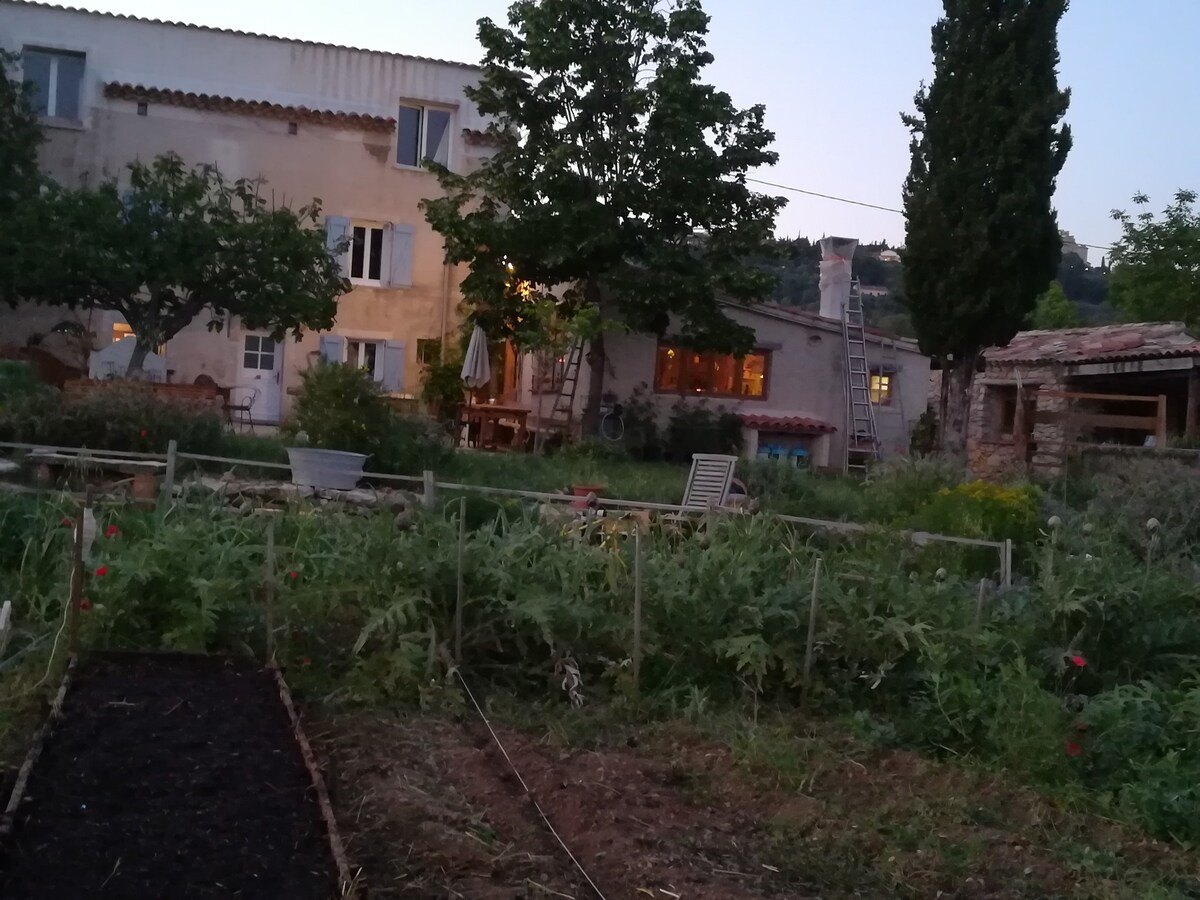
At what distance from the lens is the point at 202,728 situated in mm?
4648

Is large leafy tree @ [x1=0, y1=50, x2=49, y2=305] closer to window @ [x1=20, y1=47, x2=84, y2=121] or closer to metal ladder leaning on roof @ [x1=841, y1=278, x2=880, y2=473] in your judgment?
window @ [x1=20, y1=47, x2=84, y2=121]

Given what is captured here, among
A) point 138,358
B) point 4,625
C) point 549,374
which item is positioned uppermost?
→ point 549,374

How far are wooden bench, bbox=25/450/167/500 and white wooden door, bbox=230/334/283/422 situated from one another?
33.8 feet

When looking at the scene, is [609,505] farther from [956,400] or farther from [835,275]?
[835,275]

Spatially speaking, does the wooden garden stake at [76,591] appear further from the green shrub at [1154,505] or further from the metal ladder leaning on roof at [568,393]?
the metal ladder leaning on roof at [568,393]

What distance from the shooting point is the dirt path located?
381cm

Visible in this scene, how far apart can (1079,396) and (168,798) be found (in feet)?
44.8

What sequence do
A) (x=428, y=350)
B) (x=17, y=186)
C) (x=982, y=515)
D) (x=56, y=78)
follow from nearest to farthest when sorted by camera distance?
(x=982, y=515), (x=17, y=186), (x=56, y=78), (x=428, y=350)

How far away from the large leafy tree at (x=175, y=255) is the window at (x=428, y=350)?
481cm

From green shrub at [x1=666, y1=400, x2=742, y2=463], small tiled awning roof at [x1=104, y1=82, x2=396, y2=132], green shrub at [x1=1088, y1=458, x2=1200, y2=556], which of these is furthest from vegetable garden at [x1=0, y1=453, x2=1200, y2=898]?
small tiled awning roof at [x1=104, y1=82, x2=396, y2=132]

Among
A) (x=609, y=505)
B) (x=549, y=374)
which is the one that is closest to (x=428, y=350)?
(x=549, y=374)

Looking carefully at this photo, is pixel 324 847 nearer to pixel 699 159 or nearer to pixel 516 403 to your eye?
pixel 699 159

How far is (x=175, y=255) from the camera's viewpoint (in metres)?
15.0

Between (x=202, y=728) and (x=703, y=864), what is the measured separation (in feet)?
6.52
